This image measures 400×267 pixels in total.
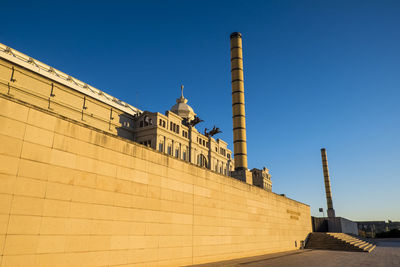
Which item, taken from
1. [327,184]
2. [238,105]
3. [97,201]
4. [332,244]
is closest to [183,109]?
[327,184]

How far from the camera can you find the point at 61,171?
10266mm

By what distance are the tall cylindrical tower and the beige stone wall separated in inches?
507

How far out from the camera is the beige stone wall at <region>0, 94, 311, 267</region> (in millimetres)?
8945

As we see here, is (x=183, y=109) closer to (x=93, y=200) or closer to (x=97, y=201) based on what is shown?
(x=97, y=201)

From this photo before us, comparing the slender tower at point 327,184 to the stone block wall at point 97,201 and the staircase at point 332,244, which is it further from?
the stone block wall at point 97,201

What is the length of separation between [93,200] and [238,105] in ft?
81.6

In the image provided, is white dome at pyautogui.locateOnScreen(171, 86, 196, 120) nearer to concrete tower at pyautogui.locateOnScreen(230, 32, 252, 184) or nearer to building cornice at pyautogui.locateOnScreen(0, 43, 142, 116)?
building cornice at pyautogui.locateOnScreen(0, 43, 142, 116)

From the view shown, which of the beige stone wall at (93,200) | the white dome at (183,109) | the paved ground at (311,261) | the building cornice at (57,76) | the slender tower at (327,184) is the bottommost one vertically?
the paved ground at (311,261)

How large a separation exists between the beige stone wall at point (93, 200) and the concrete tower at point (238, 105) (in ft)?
42.0

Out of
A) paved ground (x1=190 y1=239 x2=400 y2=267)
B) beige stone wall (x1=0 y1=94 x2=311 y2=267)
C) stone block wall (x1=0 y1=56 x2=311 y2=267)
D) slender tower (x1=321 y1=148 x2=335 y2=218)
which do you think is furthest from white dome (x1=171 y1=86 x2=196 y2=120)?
beige stone wall (x1=0 y1=94 x2=311 y2=267)

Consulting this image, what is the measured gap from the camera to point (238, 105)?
110ft

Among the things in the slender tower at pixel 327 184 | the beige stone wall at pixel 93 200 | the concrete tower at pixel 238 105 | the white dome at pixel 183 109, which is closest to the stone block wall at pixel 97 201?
the beige stone wall at pixel 93 200

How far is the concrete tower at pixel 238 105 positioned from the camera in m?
31.7

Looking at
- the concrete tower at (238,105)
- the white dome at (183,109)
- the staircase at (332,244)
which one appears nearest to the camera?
the staircase at (332,244)
